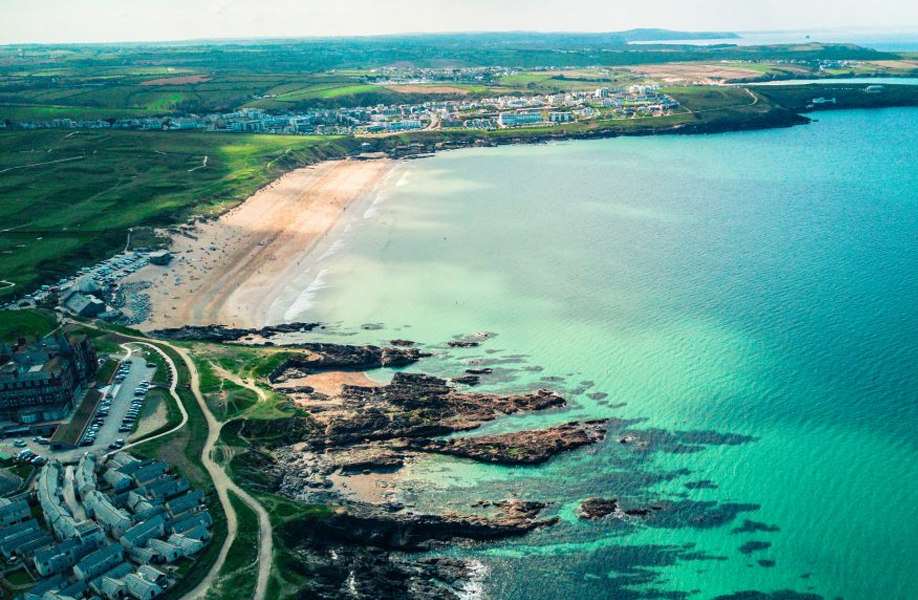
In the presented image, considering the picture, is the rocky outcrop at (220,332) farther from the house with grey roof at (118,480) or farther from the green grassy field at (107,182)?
the house with grey roof at (118,480)

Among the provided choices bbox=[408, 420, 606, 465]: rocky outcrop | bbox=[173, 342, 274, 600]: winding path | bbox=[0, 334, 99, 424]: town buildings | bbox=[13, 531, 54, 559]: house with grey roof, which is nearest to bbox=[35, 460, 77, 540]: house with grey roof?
bbox=[13, 531, 54, 559]: house with grey roof

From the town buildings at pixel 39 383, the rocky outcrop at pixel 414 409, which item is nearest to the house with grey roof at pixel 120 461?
the town buildings at pixel 39 383

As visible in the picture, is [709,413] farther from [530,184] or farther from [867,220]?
[530,184]

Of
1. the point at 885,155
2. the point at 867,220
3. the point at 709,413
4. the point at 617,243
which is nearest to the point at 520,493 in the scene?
the point at 709,413

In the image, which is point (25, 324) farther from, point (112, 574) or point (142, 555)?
point (112, 574)

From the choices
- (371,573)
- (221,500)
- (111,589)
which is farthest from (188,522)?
(371,573)
